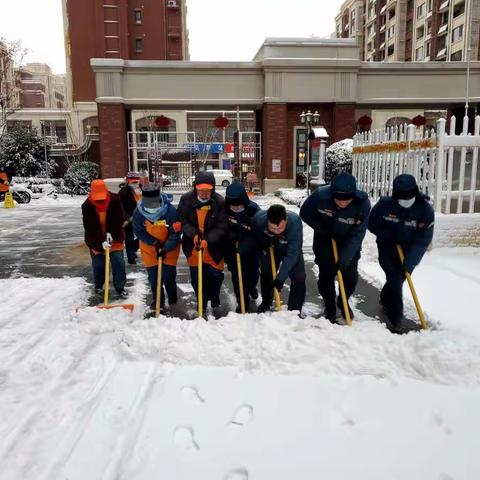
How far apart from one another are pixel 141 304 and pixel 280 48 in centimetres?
1770

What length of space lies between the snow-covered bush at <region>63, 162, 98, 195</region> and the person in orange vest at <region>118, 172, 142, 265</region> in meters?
15.1

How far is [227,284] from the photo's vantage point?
660 cm

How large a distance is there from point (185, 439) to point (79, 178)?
67.6 ft

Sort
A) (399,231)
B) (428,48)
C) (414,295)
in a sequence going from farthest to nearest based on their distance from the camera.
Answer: (428,48) < (399,231) < (414,295)

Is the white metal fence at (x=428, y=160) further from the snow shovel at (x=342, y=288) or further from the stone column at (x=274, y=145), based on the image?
the stone column at (x=274, y=145)

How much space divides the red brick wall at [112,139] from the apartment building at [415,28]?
107ft

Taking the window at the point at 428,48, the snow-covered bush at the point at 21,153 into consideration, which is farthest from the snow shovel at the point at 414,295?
the window at the point at 428,48

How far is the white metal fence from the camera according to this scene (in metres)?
7.36

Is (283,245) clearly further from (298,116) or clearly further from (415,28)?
(415,28)

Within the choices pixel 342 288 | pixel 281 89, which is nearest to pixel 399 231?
pixel 342 288

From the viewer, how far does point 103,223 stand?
5.56 meters

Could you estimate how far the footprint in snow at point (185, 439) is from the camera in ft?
9.16

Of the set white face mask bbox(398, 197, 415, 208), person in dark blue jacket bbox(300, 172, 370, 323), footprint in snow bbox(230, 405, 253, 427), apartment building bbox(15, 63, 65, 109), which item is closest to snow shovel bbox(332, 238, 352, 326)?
person in dark blue jacket bbox(300, 172, 370, 323)

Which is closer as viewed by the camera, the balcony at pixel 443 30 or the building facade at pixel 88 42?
the building facade at pixel 88 42
